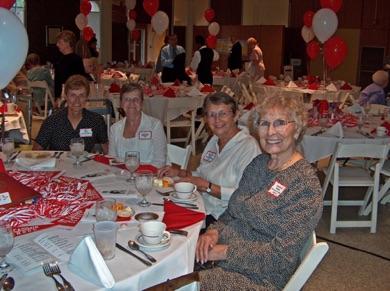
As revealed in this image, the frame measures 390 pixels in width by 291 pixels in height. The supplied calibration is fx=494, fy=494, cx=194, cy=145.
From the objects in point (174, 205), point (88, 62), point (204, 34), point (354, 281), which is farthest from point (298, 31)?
point (174, 205)

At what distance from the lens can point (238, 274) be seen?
2213 millimetres

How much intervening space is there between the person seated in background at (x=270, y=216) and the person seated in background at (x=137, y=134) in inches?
48.0

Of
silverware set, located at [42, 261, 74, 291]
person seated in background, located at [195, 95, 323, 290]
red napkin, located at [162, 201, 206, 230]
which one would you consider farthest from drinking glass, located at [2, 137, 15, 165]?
silverware set, located at [42, 261, 74, 291]

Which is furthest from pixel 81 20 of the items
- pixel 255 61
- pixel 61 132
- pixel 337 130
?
pixel 61 132

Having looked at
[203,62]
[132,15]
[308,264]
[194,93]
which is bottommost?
[308,264]

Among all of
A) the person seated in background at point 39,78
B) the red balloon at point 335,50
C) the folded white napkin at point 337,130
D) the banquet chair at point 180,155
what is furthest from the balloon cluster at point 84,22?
the banquet chair at point 180,155

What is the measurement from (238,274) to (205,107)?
1149 millimetres

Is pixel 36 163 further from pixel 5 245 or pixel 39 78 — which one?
pixel 39 78

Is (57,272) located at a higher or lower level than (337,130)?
lower

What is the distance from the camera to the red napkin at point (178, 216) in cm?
211

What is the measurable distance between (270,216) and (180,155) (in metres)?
1.39

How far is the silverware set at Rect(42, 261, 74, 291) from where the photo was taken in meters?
1.54

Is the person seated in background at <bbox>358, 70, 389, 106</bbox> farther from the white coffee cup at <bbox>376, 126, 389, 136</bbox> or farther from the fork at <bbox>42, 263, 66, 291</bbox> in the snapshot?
the fork at <bbox>42, 263, 66, 291</bbox>

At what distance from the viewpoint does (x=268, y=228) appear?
2.15 m
